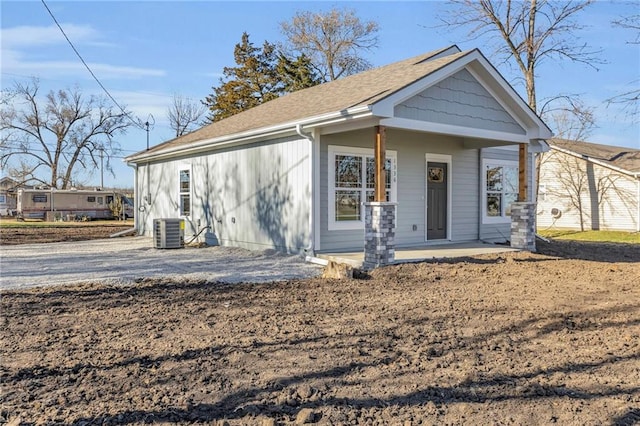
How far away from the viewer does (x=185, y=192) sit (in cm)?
1352

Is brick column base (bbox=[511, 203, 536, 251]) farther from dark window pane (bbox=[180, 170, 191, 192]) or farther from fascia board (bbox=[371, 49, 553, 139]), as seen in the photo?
dark window pane (bbox=[180, 170, 191, 192])

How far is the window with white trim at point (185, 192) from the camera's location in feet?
43.9

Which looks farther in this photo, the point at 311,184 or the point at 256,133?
the point at 256,133

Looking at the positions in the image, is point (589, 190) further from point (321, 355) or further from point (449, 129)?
point (321, 355)

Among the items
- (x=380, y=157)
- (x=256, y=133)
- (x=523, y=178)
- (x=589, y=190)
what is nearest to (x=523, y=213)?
(x=523, y=178)

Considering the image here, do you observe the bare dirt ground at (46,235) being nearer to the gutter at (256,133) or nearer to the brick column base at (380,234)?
the gutter at (256,133)

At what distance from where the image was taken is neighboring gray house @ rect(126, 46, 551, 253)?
29.1ft

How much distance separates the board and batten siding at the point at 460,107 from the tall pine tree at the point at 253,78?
68.2 ft

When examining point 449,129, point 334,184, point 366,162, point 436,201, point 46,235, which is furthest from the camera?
point 46,235

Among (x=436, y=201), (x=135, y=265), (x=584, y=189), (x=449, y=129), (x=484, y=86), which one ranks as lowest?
(x=135, y=265)

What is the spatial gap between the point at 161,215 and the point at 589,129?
24339mm

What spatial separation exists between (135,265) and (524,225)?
27.4ft

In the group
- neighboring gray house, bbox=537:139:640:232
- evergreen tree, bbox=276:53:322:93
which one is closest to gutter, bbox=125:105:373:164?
evergreen tree, bbox=276:53:322:93

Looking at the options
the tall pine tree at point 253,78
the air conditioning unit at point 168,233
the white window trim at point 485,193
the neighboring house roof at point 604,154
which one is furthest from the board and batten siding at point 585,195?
the air conditioning unit at point 168,233
